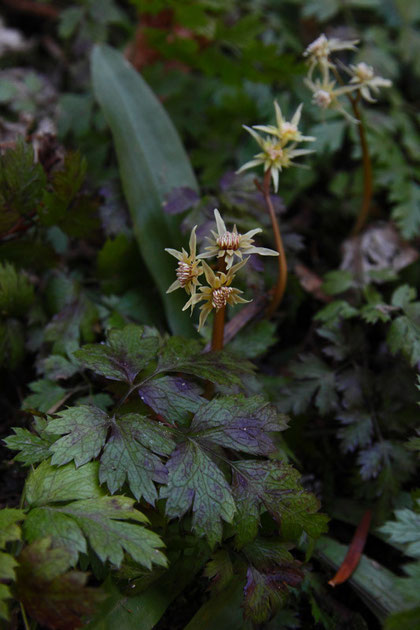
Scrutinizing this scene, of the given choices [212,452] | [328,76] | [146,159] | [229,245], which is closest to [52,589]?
[212,452]

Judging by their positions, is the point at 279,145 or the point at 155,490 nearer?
the point at 155,490

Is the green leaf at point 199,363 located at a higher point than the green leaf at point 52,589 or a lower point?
higher

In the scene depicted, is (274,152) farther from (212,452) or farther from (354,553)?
(354,553)

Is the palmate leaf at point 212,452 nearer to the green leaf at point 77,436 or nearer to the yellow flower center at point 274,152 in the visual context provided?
the green leaf at point 77,436

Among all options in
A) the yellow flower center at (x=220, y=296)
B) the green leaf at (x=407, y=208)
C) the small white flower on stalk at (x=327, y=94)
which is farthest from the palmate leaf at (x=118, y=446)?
the green leaf at (x=407, y=208)

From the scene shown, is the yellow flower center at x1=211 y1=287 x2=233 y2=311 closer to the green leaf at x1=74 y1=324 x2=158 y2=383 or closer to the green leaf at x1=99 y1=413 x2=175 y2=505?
the green leaf at x1=74 y1=324 x2=158 y2=383

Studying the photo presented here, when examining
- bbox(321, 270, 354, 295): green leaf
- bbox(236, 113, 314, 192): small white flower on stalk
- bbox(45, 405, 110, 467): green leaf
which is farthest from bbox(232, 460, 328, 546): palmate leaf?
bbox(321, 270, 354, 295): green leaf
